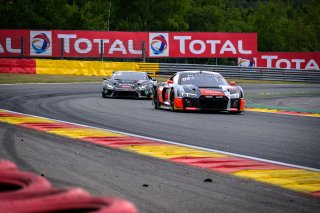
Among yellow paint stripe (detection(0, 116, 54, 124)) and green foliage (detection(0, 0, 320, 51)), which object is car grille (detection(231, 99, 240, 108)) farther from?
green foliage (detection(0, 0, 320, 51))

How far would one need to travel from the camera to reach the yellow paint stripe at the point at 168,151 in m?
8.71

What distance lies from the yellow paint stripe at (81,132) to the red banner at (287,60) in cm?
3436

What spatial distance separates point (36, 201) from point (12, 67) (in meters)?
33.0

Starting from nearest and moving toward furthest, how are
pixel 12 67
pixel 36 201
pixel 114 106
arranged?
pixel 36 201 → pixel 114 106 → pixel 12 67

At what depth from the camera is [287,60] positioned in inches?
1847

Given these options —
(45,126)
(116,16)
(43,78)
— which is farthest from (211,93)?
(116,16)

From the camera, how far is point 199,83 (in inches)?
680

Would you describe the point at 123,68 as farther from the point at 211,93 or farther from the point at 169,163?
the point at 169,163

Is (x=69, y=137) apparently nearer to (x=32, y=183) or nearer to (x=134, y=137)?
(x=134, y=137)

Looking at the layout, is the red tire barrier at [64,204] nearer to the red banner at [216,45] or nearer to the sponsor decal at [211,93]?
the sponsor decal at [211,93]

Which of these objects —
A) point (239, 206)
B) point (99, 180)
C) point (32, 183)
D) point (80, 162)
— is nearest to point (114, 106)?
point (80, 162)

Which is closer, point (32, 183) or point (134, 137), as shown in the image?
point (32, 183)

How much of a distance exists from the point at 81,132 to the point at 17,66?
2378 centimetres

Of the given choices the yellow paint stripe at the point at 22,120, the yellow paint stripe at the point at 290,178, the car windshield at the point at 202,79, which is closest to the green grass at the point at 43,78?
the car windshield at the point at 202,79
